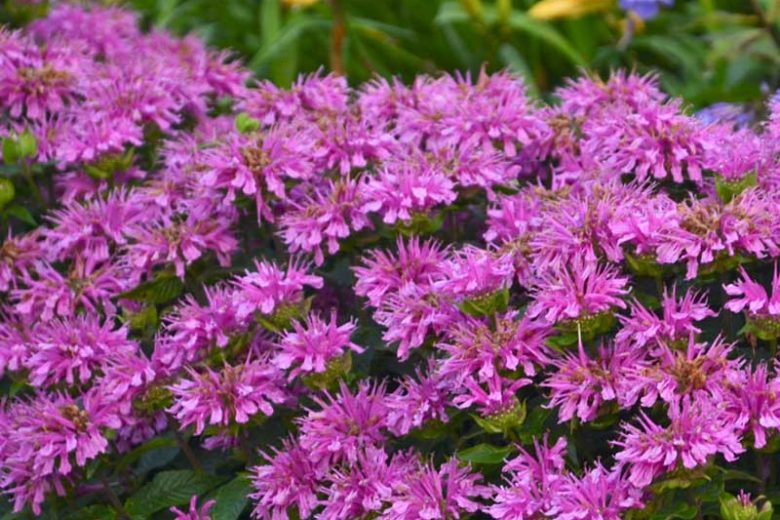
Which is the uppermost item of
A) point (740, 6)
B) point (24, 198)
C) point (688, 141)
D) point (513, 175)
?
point (688, 141)

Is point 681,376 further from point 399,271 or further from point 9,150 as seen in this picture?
point 9,150

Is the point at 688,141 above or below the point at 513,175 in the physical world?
above

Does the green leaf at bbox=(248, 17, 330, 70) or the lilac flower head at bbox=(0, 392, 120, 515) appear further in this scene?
the green leaf at bbox=(248, 17, 330, 70)

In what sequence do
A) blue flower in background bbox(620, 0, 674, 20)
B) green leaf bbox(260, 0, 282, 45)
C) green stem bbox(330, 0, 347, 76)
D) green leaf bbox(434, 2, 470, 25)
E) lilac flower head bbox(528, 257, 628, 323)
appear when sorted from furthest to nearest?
green leaf bbox(260, 0, 282, 45)
green leaf bbox(434, 2, 470, 25)
green stem bbox(330, 0, 347, 76)
blue flower in background bbox(620, 0, 674, 20)
lilac flower head bbox(528, 257, 628, 323)

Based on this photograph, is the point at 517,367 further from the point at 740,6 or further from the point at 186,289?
the point at 740,6

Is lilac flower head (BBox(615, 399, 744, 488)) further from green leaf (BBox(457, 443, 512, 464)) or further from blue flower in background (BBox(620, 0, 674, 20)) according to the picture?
blue flower in background (BBox(620, 0, 674, 20))

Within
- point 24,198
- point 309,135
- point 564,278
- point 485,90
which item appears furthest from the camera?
point 24,198

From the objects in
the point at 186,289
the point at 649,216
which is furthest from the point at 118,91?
the point at 649,216

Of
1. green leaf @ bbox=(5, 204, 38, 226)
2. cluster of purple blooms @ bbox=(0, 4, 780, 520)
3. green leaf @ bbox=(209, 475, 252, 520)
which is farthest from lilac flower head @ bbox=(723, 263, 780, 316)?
green leaf @ bbox=(5, 204, 38, 226)
